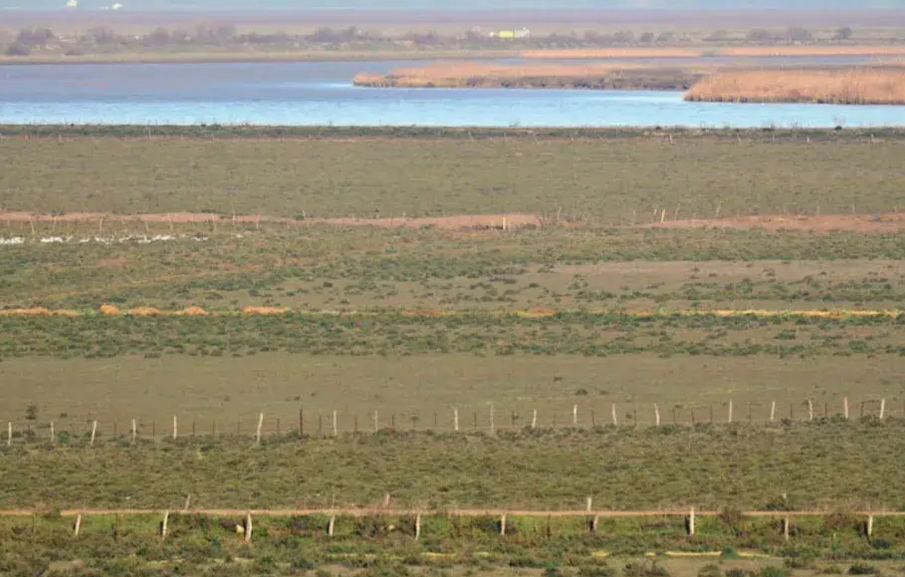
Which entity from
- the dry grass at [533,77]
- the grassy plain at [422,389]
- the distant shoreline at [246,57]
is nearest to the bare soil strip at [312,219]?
the grassy plain at [422,389]

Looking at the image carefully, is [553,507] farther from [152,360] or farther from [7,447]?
[152,360]

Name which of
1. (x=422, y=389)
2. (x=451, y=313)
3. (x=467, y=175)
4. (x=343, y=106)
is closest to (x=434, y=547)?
(x=422, y=389)

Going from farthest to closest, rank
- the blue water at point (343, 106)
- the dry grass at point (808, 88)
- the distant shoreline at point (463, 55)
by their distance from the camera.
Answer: the distant shoreline at point (463, 55), the dry grass at point (808, 88), the blue water at point (343, 106)

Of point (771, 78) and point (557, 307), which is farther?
point (771, 78)

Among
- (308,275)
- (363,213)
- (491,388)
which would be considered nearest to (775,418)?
(491,388)

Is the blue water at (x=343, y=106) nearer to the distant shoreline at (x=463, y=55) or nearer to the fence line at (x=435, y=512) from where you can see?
the distant shoreline at (x=463, y=55)

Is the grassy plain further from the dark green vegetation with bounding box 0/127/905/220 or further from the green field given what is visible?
the dark green vegetation with bounding box 0/127/905/220
